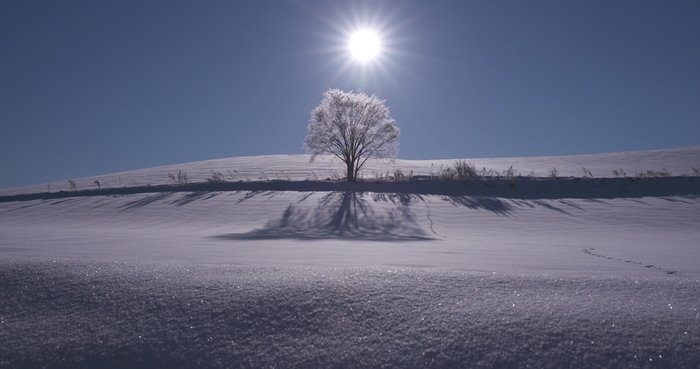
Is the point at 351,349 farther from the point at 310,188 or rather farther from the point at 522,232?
the point at 310,188

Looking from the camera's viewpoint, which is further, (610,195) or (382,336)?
(610,195)

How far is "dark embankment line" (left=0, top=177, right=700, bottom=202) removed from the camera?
45.5 feet

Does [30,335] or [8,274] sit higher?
[8,274]

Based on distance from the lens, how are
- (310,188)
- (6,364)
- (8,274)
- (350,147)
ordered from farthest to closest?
(350,147) → (310,188) → (8,274) → (6,364)

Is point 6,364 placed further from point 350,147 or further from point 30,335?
point 350,147

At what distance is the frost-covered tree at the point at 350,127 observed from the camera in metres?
18.2

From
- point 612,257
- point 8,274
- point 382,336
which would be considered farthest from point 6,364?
point 612,257

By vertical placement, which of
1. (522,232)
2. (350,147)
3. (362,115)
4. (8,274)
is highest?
(362,115)

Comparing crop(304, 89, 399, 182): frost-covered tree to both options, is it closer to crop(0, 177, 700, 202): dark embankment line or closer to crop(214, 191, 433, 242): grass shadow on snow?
crop(0, 177, 700, 202): dark embankment line

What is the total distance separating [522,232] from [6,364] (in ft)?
29.2

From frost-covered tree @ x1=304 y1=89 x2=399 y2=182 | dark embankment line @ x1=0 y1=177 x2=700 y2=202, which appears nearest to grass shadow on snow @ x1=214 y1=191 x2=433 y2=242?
dark embankment line @ x1=0 y1=177 x2=700 y2=202

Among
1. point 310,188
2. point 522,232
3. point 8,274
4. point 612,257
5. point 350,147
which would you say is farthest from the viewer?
point 350,147

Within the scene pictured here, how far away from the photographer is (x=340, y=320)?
164 centimetres

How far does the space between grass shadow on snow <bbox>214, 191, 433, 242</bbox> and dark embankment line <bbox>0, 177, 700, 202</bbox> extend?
161 cm
